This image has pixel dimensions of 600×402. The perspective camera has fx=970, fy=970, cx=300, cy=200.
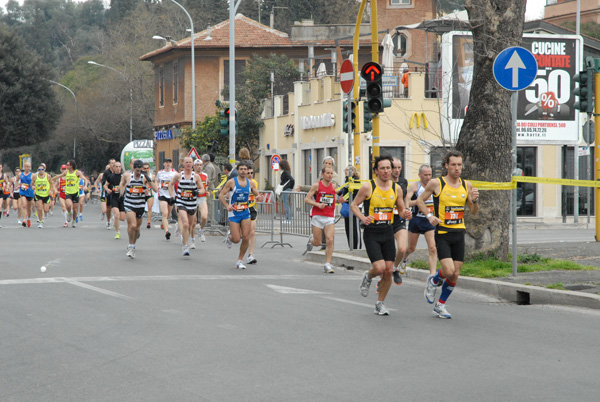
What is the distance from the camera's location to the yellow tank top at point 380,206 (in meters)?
10.6

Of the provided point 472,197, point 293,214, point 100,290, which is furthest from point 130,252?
point 472,197

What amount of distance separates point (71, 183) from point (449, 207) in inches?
793

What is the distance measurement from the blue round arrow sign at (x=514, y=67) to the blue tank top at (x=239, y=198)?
4741 mm

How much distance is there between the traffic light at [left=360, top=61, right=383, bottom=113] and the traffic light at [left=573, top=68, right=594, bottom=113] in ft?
17.2

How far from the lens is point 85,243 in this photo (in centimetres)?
2158

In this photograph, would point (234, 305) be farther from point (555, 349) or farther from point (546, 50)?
point (546, 50)

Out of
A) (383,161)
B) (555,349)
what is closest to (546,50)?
(383,161)

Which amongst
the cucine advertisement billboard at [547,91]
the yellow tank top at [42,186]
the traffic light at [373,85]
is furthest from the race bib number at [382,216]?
the cucine advertisement billboard at [547,91]

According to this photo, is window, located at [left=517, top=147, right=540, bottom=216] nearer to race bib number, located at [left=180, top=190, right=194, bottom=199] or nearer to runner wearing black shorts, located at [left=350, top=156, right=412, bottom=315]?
race bib number, located at [left=180, top=190, right=194, bottom=199]

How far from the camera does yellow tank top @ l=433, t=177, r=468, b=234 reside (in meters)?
10.4

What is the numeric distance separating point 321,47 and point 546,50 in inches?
936

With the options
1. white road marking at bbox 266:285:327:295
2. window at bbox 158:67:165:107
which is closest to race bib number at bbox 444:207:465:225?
white road marking at bbox 266:285:327:295

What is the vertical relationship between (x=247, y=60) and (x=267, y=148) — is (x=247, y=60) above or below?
above

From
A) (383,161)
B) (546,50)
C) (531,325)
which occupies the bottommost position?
(531,325)
